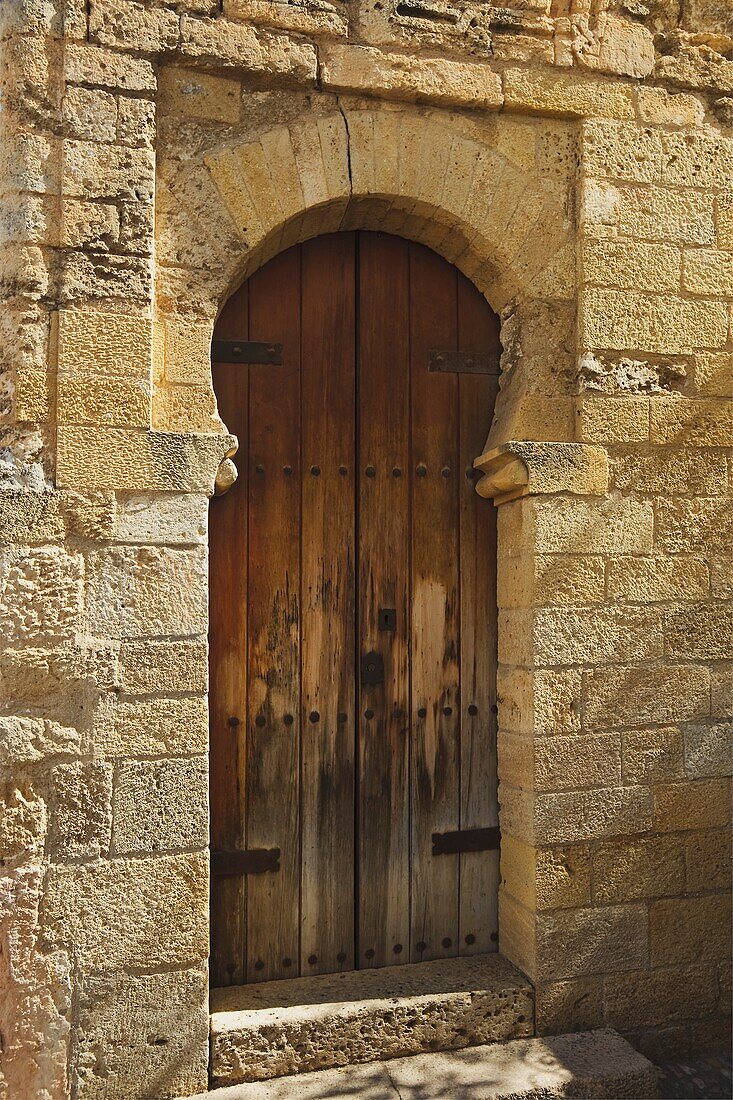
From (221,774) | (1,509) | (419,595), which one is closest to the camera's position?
(1,509)

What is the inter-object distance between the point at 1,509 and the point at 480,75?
7.27ft

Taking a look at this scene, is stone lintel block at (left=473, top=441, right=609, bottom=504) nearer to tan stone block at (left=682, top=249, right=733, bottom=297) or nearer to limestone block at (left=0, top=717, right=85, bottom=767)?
tan stone block at (left=682, top=249, right=733, bottom=297)

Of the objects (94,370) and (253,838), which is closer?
(94,370)

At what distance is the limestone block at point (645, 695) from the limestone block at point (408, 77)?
2100 mm

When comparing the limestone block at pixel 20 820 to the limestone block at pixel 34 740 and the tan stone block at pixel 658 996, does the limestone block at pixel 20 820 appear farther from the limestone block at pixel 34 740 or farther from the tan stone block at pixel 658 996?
the tan stone block at pixel 658 996

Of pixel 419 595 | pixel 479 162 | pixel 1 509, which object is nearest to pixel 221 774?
pixel 419 595

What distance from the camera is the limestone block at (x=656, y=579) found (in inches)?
128

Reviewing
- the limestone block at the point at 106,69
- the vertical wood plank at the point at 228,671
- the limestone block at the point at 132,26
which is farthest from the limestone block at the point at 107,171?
the vertical wood plank at the point at 228,671

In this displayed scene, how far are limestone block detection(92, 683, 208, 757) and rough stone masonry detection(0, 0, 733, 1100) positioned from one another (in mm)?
10

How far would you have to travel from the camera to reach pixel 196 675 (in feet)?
9.35

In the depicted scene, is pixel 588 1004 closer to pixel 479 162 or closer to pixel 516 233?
pixel 516 233

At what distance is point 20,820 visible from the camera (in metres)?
2.69

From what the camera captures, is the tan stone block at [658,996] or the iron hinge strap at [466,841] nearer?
the tan stone block at [658,996]

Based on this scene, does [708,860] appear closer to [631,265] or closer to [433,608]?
[433,608]
